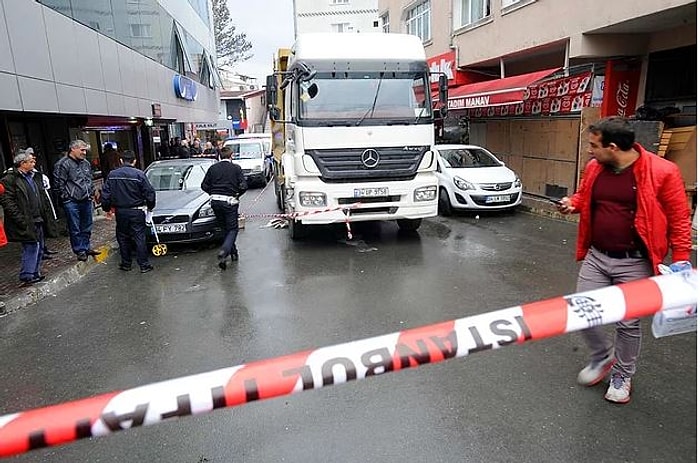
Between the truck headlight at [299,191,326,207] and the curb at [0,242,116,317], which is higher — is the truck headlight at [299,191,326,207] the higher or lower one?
the higher one

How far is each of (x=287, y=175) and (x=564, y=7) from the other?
734 centimetres

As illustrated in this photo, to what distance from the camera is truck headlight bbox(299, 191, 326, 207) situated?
25.2 ft

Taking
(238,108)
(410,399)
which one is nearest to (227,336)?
(410,399)

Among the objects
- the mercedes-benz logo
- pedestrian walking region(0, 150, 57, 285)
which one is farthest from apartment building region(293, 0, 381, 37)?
pedestrian walking region(0, 150, 57, 285)

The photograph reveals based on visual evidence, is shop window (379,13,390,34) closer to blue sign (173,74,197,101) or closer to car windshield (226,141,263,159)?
car windshield (226,141,263,159)

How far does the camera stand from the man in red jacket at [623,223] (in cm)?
295

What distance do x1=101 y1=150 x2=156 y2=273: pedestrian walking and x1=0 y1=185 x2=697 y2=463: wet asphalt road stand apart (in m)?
0.56

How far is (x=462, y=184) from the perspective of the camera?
10.9 meters

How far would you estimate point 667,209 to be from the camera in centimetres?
296

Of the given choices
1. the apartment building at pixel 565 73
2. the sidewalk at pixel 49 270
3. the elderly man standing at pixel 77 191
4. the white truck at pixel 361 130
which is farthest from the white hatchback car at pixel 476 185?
the elderly man standing at pixel 77 191

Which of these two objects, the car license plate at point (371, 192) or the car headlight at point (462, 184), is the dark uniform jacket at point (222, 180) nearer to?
the car license plate at point (371, 192)

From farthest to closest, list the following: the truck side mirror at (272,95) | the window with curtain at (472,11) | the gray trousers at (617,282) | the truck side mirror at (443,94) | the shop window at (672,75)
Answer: the window with curtain at (472,11), the shop window at (672,75), the truck side mirror at (272,95), the truck side mirror at (443,94), the gray trousers at (617,282)

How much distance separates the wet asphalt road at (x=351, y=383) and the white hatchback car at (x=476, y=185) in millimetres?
3061

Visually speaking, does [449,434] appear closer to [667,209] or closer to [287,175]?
[667,209]
